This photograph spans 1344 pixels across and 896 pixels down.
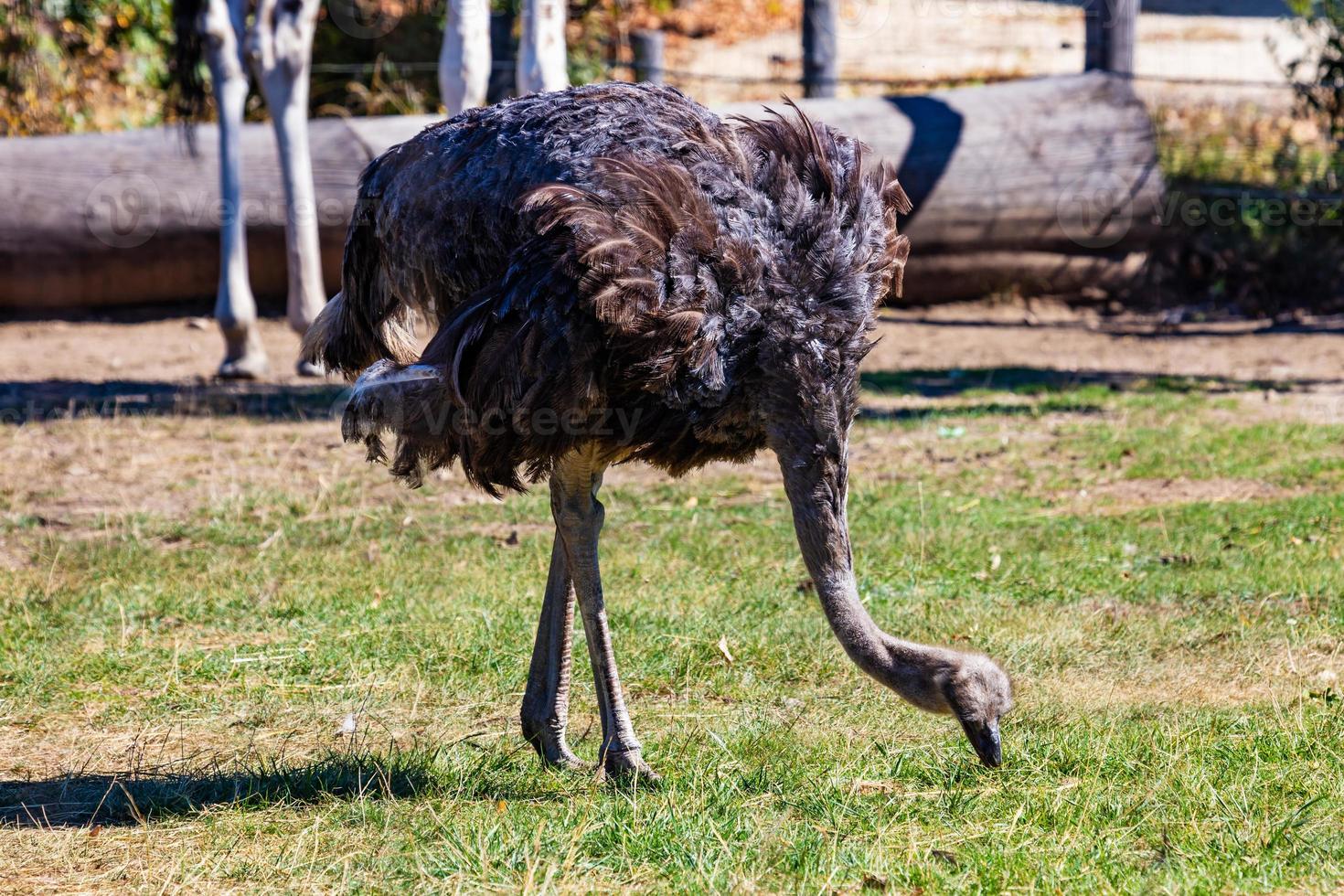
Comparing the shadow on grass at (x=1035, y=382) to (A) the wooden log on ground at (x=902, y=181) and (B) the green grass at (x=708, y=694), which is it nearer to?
(B) the green grass at (x=708, y=694)

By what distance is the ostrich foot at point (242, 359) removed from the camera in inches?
345

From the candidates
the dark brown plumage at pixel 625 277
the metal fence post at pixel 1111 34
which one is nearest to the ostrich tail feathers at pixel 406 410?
the dark brown plumage at pixel 625 277

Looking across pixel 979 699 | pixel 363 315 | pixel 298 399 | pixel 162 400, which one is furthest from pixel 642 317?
pixel 162 400

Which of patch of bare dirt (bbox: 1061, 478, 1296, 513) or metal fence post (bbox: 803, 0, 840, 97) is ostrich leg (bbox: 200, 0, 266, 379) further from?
metal fence post (bbox: 803, 0, 840, 97)

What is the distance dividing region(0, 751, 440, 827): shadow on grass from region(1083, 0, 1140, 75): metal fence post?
951cm

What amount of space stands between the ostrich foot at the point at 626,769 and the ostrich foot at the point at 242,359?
565 cm

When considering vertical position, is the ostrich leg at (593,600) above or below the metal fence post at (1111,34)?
below

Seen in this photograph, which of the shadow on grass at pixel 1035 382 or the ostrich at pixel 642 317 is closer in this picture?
the ostrich at pixel 642 317

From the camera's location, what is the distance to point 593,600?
3.71 meters

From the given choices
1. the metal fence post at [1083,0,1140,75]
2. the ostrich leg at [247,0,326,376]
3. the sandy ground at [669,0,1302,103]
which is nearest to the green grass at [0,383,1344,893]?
the ostrich leg at [247,0,326,376]

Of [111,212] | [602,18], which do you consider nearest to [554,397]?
[111,212]

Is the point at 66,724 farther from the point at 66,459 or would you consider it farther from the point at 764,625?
the point at 66,459

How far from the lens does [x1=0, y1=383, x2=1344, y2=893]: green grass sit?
3.27 meters

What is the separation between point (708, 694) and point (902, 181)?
704 cm
